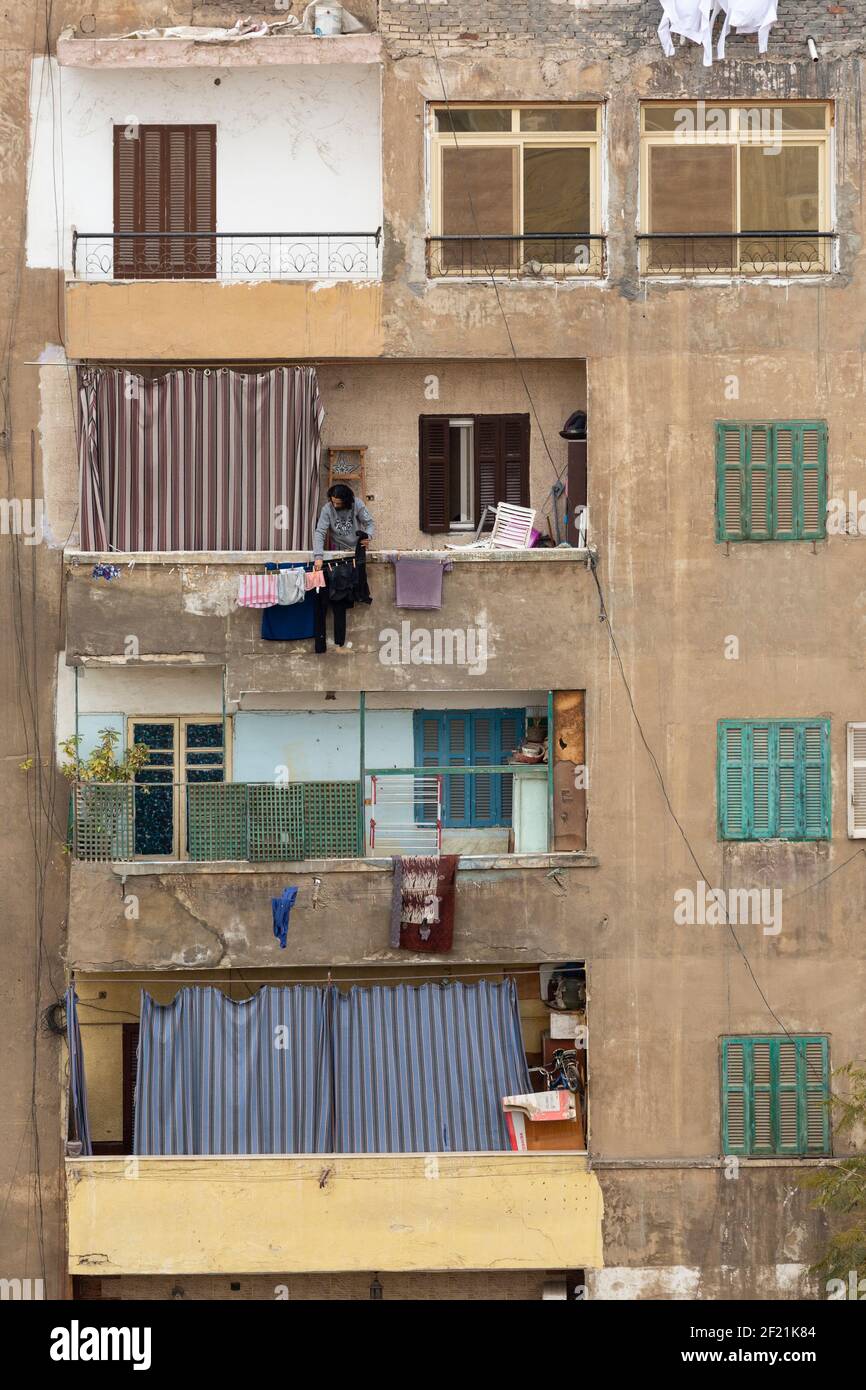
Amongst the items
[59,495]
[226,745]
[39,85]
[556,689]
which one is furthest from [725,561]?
[39,85]

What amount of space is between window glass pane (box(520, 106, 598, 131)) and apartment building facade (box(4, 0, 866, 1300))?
0.09m

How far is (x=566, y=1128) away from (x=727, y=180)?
1081 centimetres

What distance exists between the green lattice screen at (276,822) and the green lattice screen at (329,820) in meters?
0.11

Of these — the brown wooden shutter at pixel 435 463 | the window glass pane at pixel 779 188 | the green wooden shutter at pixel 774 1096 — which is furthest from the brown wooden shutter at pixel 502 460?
the green wooden shutter at pixel 774 1096

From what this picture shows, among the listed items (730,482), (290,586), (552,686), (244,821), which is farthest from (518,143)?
(244,821)

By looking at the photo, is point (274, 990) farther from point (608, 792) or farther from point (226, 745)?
point (608, 792)

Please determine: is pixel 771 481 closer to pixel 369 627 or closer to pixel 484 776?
pixel 484 776

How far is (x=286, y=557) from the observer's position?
21469mm

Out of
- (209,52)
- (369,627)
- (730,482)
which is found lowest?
(369,627)

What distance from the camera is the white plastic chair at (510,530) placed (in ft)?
71.8

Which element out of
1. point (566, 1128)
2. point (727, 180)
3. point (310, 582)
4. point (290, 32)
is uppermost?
point (290, 32)

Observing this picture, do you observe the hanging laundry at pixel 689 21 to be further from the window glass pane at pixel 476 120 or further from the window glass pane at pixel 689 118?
the window glass pane at pixel 476 120

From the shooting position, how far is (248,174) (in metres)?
22.3

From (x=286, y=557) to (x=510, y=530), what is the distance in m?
2.56
